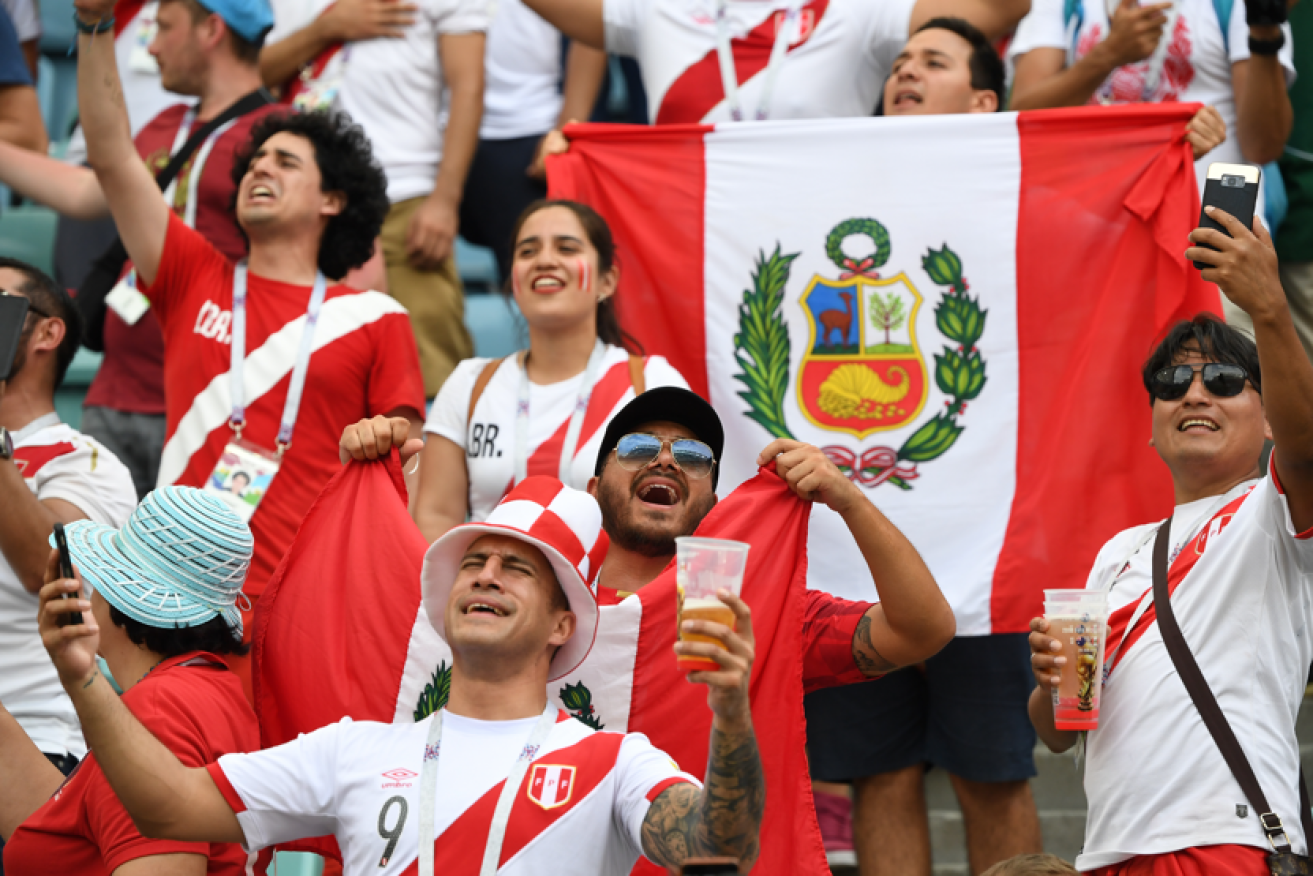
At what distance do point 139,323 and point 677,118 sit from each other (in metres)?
2.14

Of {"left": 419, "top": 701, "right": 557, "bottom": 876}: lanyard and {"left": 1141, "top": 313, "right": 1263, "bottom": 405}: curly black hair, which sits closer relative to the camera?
{"left": 419, "top": 701, "right": 557, "bottom": 876}: lanyard

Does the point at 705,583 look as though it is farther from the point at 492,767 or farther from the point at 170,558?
Answer: the point at 170,558

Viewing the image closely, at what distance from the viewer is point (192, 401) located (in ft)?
15.6

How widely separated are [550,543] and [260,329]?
78.9 inches

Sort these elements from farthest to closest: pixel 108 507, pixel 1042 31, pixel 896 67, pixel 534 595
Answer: pixel 1042 31 < pixel 896 67 < pixel 108 507 < pixel 534 595

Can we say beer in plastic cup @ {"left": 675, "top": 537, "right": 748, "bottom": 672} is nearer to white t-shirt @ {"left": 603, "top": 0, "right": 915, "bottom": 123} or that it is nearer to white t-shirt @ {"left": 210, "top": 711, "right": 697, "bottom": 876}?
white t-shirt @ {"left": 210, "top": 711, "right": 697, "bottom": 876}

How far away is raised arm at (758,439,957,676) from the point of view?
3.44m

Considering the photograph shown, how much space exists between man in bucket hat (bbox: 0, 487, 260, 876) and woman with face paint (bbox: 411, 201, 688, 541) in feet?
3.92

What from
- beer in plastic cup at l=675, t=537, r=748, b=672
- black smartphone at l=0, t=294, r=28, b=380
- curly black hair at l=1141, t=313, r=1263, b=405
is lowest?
beer in plastic cup at l=675, t=537, r=748, b=672

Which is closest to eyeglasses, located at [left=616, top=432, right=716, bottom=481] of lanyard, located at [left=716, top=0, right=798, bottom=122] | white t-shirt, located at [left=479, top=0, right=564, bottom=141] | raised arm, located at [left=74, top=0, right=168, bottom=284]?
raised arm, located at [left=74, top=0, right=168, bottom=284]

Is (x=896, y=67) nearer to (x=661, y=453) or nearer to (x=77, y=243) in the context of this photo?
(x=661, y=453)

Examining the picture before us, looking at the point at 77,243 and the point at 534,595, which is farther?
the point at 77,243

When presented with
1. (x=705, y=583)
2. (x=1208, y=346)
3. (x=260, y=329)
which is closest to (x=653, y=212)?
(x=260, y=329)

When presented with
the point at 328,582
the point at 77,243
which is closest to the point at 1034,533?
the point at 328,582
